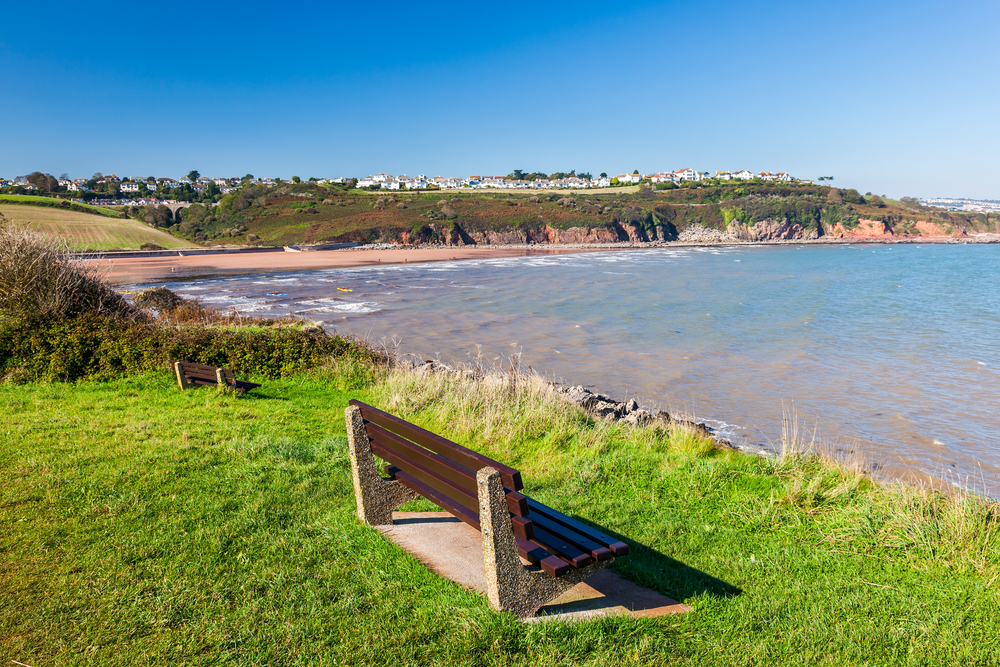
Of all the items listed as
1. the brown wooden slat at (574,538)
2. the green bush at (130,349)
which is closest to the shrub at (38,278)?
the green bush at (130,349)

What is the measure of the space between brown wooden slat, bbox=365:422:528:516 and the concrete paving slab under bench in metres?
0.72

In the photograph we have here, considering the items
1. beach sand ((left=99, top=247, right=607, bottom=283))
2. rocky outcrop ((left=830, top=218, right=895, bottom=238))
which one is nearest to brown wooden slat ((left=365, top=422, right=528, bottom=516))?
beach sand ((left=99, top=247, right=607, bottom=283))

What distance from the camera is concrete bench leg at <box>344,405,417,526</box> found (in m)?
4.27

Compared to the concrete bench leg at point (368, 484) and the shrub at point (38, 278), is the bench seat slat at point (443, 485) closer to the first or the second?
the concrete bench leg at point (368, 484)

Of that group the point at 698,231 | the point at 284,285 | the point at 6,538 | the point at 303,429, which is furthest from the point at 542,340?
the point at 698,231

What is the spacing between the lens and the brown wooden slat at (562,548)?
3068 mm

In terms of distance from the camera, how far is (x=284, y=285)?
36062 millimetres

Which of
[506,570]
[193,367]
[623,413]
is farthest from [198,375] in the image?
[506,570]

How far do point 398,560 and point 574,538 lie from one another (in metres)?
1.31

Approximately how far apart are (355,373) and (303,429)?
3172 millimetres

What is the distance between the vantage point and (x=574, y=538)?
328 cm

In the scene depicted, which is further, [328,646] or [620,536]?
[620,536]

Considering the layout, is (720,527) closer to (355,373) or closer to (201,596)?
(201,596)

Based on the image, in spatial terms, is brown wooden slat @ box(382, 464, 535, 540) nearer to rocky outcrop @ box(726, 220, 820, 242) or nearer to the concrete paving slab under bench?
the concrete paving slab under bench
